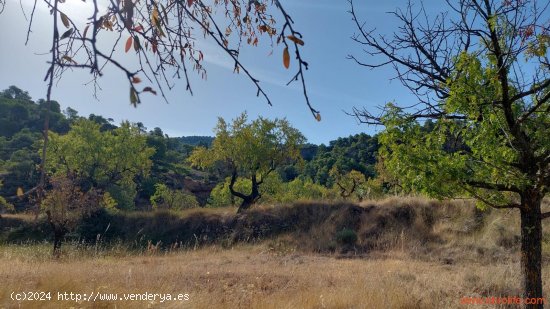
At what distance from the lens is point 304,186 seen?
41.1 metres

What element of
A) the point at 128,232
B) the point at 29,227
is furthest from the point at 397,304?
the point at 29,227

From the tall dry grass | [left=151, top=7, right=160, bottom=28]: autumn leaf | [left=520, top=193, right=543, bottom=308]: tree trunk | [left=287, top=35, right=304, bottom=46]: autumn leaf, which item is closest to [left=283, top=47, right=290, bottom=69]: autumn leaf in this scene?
[left=287, top=35, right=304, bottom=46]: autumn leaf

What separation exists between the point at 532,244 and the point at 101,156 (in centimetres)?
3147

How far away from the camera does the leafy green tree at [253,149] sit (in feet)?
75.7

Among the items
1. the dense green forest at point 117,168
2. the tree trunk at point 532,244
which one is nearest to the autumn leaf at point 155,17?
the tree trunk at point 532,244

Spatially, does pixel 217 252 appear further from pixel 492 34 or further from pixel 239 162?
pixel 492 34

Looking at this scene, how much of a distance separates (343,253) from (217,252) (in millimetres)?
4821

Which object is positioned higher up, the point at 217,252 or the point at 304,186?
the point at 304,186

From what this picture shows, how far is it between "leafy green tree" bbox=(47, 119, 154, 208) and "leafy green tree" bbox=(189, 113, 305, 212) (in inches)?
424

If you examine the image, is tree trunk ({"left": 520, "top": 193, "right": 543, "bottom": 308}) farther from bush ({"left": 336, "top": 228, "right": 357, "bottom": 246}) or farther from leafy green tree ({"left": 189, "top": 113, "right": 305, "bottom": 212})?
leafy green tree ({"left": 189, "top": 113, "right": 305, "bottom": 212})

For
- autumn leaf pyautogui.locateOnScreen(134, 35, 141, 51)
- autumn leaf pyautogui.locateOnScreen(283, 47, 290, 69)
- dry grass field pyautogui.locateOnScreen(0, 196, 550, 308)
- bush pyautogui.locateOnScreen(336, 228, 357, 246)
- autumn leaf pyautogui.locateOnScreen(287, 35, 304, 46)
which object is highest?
autumn leaf pyautogui.locateOnScreen(287, 35, 304, 46)

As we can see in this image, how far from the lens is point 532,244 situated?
432 centimetres

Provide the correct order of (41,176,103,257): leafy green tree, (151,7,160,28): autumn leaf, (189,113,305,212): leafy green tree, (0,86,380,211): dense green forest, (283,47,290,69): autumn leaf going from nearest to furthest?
1. (283,47,290,69): autumn leaf
2. (151,7,160,28): autumn leaf
3. (41,176,103,257): leafy green tree
4. (189,113,305,212): leafy green tree
5. (0,86,380,211): dense green forest

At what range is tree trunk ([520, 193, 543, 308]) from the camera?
4.27m
